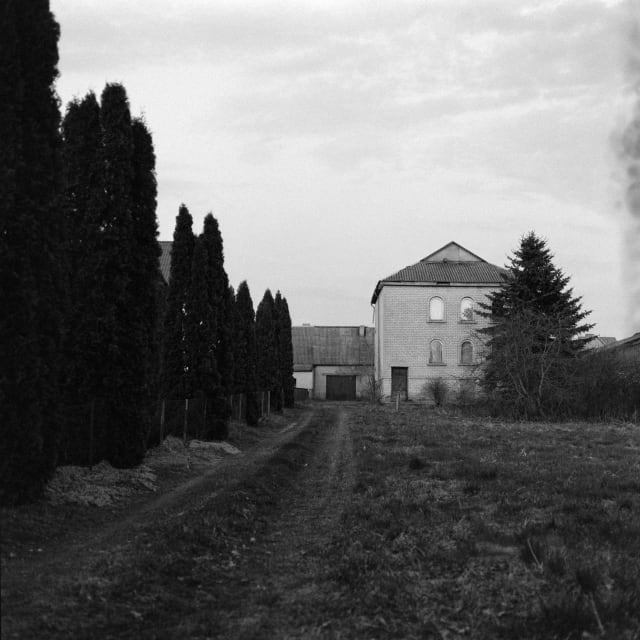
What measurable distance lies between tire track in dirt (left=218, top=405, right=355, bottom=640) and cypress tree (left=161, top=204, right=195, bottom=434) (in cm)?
757

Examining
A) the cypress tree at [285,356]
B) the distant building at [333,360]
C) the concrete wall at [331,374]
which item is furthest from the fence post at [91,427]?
the concrete wall at [331,374]

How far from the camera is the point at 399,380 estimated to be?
47.5 meters

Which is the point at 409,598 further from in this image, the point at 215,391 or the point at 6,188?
the point at 215,391

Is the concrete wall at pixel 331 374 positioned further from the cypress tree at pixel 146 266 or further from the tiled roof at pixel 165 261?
the cypress tree at pixel 146 266

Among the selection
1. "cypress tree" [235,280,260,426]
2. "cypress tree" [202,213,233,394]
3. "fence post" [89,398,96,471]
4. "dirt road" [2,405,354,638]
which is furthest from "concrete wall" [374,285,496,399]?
"dirt road" [2,405,354,638]

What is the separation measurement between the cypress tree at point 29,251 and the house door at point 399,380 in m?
39.6

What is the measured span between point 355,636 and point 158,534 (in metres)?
3.12

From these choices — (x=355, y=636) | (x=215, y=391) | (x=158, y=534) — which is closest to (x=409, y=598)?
(x=355, y=636)

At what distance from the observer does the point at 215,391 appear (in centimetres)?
1884

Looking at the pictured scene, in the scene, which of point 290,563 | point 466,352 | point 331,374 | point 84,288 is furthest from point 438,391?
point 290,563

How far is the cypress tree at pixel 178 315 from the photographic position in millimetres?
18500

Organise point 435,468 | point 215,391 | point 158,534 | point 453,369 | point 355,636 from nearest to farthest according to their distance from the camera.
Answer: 1. point 355,636
2. point 158,534
3. point 435,468
4. point 215,391
5. point 453,369

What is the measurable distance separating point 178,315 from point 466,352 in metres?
32.3

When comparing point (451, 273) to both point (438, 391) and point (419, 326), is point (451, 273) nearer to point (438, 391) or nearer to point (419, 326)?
point (419, 326)
